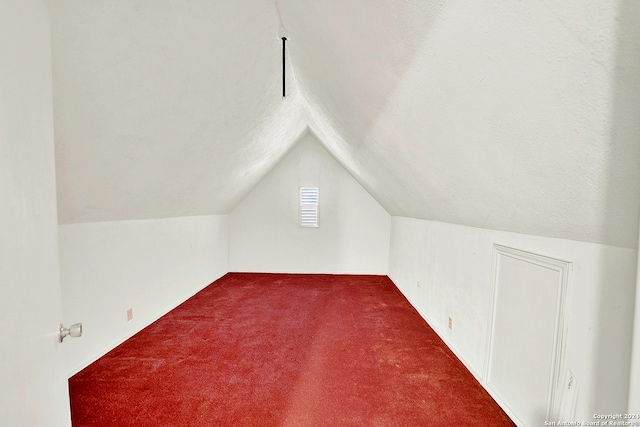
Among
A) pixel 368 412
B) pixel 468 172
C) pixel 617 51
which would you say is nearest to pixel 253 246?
pixel 368 412

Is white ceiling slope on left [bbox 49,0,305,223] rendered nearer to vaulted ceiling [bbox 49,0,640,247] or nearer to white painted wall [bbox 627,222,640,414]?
vaulted ceiling [bbox 49,0,640,247]

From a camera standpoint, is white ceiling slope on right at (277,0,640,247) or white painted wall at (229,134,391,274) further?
white painted wall at (229,134,391,274)

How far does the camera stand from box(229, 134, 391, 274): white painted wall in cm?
571

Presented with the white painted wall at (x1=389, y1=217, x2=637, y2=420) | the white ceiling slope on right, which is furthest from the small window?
the white ceiling slope on right

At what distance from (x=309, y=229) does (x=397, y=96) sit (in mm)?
4302

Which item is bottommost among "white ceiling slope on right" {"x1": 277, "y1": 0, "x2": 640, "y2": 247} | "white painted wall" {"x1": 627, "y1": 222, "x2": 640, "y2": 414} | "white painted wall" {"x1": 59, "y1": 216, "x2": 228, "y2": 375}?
"white painted wall" {"x1": 59, "y1": 216, "x2": 228, "y2": 375}

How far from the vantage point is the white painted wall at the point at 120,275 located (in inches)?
88.2

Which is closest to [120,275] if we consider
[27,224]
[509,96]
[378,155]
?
[27,224]

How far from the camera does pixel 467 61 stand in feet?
3.51

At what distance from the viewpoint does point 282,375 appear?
2.27m

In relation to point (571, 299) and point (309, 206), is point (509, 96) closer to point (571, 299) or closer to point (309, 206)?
point (571, 299)

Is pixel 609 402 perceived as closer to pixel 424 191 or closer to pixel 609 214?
pixel 609 214

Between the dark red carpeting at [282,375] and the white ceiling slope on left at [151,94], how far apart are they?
1.28 metres

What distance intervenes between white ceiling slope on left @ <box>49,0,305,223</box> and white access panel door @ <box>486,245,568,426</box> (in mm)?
2373
